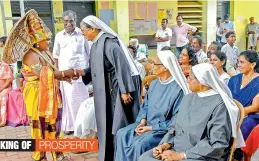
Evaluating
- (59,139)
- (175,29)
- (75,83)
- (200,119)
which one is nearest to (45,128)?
(59,139)

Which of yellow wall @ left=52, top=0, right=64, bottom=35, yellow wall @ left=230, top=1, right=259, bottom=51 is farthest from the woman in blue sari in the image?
yellow wall @ left=230, top=1, right=259, bottom=51

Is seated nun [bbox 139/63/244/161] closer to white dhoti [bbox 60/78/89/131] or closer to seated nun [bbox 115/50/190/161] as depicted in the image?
seated nun [bbox 115/50/190/161]

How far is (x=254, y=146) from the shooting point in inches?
101

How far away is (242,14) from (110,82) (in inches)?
339

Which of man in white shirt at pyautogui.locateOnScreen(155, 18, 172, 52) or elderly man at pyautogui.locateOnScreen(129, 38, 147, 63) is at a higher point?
man in white shirt at pyautogui.locateOnScreen(155, 18, 172, 52)

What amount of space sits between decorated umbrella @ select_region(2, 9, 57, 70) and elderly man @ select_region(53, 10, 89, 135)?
85 centimetres

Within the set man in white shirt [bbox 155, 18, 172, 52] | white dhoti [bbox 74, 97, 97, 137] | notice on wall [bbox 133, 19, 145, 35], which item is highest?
notice on wall [bbox 133, 19, 145, 35]

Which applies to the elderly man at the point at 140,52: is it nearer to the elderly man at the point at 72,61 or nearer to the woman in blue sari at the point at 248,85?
the elderly man at the point at 72,61

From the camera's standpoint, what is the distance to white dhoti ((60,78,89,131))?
4289 millimetres

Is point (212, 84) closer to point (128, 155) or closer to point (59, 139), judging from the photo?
point (128, 155)

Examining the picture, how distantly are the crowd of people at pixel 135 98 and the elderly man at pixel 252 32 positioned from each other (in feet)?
21.9

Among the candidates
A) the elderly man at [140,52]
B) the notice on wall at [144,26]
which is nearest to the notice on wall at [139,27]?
the notice on wall at [144,26]

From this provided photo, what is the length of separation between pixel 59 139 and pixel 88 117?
422 millimetres

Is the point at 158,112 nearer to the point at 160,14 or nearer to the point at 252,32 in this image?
the point at 160,14
